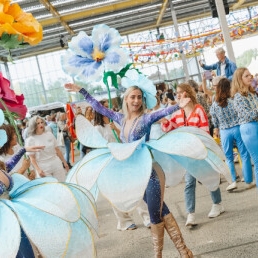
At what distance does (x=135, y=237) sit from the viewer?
4.18m

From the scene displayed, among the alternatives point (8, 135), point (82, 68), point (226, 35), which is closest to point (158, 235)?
point (82, 68)

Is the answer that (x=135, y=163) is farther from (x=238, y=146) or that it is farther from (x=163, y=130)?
(x=238, y=146)

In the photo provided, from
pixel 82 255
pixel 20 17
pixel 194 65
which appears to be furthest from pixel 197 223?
pixel 194 65

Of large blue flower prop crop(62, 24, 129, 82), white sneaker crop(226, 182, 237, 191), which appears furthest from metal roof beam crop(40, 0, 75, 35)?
large blue flower prop crop(62, 24, 129, 82)

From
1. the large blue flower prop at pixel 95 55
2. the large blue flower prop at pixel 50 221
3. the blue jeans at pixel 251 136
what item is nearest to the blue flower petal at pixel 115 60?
the large blue flower prop at pixel 95 55

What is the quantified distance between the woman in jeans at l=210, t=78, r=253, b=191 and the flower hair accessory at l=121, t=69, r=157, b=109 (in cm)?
186

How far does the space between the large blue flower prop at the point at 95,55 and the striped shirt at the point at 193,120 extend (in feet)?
4.44

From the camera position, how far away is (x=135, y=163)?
96.3 inches

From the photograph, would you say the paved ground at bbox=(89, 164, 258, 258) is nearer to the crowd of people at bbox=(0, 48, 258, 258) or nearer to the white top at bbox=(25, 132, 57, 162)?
the crowd of people at bbox=(0, 48, 258, 258)

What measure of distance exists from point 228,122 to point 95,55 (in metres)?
2.38

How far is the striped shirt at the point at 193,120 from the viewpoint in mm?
4195

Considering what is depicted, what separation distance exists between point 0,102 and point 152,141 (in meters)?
1.01

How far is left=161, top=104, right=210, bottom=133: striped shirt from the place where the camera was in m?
A: 4.20

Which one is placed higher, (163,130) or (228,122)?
(163,130)
